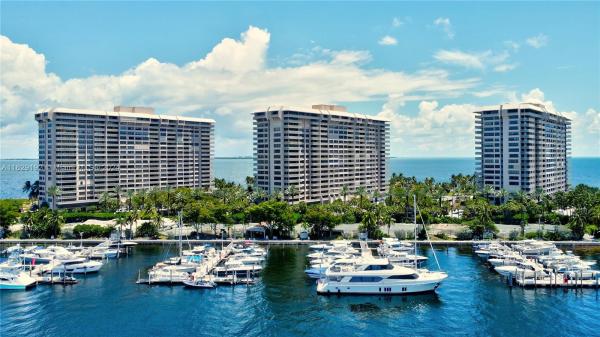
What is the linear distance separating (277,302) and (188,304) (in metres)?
13.1

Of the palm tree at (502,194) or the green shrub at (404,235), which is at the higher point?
the palm tree at (502,194)

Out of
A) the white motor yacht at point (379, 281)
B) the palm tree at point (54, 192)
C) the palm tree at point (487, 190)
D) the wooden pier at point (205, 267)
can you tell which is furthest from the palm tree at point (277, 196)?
the white motor yacht at point (379, 281)

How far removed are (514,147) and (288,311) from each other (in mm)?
126405

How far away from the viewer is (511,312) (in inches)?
2763

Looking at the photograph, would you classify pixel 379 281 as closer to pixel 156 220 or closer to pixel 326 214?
pixel 326 214

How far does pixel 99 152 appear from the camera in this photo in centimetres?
17612

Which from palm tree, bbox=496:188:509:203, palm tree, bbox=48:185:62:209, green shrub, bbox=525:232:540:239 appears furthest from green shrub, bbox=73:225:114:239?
palm tree, bbox=496:188:509:203

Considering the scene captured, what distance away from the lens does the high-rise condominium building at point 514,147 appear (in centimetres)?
16925

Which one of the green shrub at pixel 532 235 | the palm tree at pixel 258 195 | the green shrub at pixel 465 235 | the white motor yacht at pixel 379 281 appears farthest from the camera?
the palm tree at pixel 258 195

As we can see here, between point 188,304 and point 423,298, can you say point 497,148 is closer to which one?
point 423,298

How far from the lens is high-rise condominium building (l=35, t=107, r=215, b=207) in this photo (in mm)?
165500

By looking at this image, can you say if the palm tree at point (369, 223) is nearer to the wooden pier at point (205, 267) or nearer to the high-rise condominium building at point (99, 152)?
the wooden pier at point (205, 267)

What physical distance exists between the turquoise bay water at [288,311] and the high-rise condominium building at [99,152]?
90.1 meters

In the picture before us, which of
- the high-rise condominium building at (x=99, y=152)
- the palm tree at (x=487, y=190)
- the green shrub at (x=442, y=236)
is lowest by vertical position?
the green shrub at (x=442, y=236)
